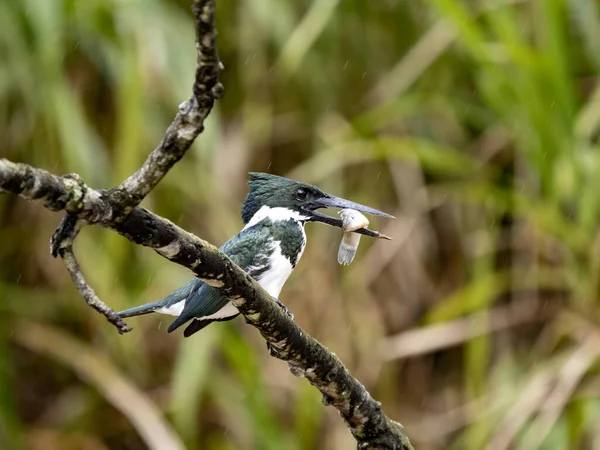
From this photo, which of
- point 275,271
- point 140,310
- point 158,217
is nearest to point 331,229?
point 275,271

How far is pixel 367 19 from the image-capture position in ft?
11.4

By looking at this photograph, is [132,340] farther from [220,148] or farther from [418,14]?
[418,14]

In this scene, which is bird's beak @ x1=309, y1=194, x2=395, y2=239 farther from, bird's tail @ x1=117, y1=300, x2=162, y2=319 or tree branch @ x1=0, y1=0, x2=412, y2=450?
bird's tail @ x1=117, y1=300, x2=162, y2=319

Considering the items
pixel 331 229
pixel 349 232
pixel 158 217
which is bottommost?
pixel 158 217

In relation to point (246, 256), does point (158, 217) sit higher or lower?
lower

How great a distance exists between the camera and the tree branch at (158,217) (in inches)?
29.0

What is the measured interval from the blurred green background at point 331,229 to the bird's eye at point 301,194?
1444 mm

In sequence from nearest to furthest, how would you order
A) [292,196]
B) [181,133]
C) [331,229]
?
[181,133] < [292,196] < [331,229]

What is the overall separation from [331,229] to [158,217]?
226cm

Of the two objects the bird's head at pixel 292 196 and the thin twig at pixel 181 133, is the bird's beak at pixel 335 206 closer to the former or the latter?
the bird's head at pixel 292 196

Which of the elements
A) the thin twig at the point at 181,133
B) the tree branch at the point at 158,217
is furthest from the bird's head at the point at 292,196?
the thin twig at the point at 181,133

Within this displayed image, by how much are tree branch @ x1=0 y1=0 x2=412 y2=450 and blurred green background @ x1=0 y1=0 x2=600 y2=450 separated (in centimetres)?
163

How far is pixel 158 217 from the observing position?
860 mm

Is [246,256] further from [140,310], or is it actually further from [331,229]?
[331,229]
